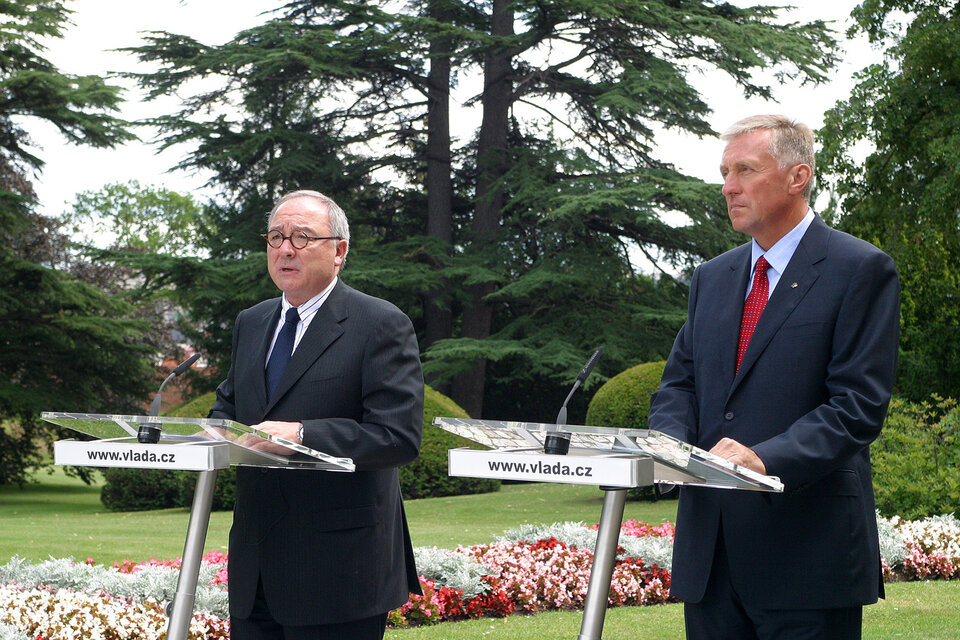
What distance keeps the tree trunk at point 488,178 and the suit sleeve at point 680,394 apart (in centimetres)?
2005

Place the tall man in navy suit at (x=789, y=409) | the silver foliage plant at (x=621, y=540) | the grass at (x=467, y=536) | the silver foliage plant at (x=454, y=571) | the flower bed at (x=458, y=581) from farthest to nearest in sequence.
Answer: the silver foliage plant at (x=621, y=540) → the silver foliage plant at (x=454, y=571) → the grass at (x=467, y=536) → the flower bed at (x=458, y=581) → the tall man in navy suit at (x=789, y=409)

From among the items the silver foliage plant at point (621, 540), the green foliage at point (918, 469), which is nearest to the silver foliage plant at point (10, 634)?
the silver foliage plant at point (621, 540)

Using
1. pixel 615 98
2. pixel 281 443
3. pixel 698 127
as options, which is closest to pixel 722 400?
pixel 281 443

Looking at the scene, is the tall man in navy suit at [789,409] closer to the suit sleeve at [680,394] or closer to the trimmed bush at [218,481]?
the suit sleeve at [680,394]

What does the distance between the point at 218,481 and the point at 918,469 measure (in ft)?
34.4

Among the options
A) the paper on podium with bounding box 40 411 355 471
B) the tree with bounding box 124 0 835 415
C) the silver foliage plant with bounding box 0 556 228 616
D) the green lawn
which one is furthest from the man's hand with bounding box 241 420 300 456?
the tree with bounding box 124 0 835 415

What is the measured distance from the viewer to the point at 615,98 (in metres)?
21.3

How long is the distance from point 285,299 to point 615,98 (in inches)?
735

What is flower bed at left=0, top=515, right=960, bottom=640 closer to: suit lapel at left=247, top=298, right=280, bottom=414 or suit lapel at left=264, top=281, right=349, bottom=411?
suit lapel at left=247, top=298, right=280, bottom=414

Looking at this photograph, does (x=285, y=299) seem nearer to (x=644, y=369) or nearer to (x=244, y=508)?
(x=244, y=508)

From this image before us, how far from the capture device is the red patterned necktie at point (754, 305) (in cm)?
284

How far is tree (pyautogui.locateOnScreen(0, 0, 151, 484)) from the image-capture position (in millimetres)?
21672

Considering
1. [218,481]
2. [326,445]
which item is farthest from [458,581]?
[218,481]

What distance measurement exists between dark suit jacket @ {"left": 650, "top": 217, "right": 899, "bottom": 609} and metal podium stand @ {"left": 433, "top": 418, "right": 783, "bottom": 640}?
1.06 feet
